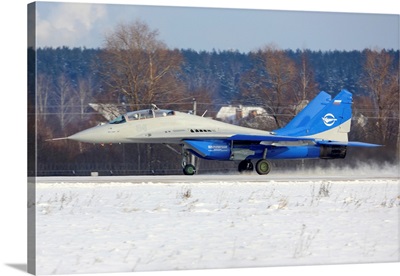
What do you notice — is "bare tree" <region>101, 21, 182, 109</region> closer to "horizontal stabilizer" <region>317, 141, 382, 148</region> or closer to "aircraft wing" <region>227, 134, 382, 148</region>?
"aircraft wing" <region>227, 134, 382, 148</region>

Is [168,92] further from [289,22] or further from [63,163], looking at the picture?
[289,22]

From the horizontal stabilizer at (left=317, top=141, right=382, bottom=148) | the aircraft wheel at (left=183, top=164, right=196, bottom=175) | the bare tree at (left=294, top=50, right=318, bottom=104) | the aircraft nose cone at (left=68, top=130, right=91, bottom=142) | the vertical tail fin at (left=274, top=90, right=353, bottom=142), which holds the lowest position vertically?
the aircraft wheel at (left=183, top=164, right=196, bottom=175)

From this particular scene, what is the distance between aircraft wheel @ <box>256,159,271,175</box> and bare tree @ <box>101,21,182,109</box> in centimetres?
333

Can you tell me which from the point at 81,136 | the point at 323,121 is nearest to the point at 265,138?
the point at 323,121

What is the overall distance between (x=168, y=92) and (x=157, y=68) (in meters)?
1.99

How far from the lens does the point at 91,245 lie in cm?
1205

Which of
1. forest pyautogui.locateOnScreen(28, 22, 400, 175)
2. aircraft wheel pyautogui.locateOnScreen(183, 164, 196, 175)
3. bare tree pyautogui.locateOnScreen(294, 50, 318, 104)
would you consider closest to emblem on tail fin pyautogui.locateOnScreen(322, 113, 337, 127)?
forest pyautogui.locateOnScreen(28, 22, 400, 175)

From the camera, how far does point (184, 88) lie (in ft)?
82.4

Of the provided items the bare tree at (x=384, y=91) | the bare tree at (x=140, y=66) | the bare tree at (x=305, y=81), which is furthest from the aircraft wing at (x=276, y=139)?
the bare tree at (x=384, y=91)

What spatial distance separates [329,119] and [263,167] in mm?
2466

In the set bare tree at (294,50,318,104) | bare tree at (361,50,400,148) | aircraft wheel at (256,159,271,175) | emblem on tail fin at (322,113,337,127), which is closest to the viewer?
bare tree at (361,50,400,148)

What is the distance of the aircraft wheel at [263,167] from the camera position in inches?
1067

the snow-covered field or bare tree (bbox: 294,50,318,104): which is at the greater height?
bare tree (bbox: 294,50,318,104)

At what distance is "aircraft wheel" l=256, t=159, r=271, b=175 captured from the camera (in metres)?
27.1
